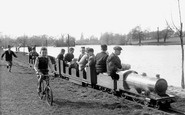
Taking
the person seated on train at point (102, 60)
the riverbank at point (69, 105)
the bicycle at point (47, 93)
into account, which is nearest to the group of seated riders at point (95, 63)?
the person seated on train at point (102, 60)

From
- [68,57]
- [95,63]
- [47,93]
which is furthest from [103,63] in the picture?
[68,57]

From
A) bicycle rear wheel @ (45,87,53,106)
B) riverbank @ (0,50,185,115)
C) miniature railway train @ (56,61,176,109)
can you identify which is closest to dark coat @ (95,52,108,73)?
miniature railway train @ (56,61,176,109)

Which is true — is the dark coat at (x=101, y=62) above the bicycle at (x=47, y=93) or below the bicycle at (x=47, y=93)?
above

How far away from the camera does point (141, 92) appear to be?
707cm

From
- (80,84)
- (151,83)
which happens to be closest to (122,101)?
(151,83)

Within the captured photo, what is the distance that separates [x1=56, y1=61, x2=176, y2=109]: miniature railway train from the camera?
6574 mm

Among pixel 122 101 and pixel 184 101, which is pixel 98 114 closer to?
pixel 122 101

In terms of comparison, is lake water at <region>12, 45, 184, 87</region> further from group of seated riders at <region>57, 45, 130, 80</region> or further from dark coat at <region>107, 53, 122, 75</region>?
dark coat at <region>107, 53, 122, 75</region>

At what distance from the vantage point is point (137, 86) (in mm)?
7105

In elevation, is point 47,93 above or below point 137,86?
below

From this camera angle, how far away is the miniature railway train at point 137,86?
21.6ft

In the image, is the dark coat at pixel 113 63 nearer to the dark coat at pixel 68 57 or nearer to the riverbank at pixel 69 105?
the riverbank at pixel 69 105

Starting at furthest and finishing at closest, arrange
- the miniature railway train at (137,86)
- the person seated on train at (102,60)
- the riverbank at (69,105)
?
1. the person seated on train at (102,60)
2. the miniature railway train at (137,86)
3. the riverbank at (69,105)

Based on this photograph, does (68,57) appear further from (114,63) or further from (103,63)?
(114,63)
